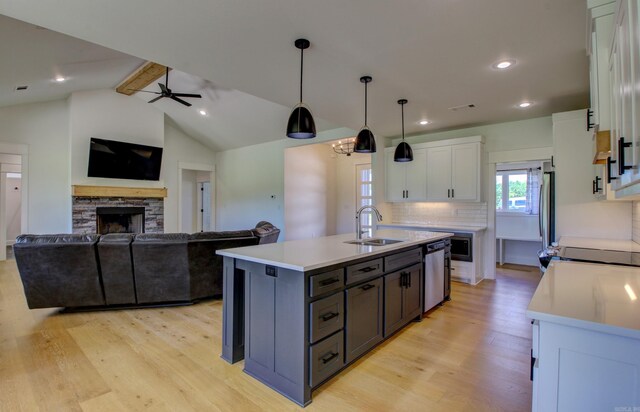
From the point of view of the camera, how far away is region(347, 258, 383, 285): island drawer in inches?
88.1

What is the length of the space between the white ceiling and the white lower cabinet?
2030mm

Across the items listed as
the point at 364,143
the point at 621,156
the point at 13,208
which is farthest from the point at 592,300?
the point at 13,208

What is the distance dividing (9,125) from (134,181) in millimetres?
2388

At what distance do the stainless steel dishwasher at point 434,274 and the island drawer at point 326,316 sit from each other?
60.2 inches

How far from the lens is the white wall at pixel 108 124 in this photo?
21.0 ft

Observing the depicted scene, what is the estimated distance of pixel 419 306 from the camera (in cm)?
324

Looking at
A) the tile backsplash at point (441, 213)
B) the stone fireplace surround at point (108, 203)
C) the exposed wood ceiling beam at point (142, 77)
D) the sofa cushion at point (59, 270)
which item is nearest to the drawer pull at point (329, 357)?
the sofa cushion at point (59, 270)

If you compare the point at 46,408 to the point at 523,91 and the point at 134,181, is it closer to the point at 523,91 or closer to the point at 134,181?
the point at 523,91

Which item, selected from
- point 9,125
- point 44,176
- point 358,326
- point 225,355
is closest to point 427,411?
point 358,326

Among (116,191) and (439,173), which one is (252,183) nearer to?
(116,191)

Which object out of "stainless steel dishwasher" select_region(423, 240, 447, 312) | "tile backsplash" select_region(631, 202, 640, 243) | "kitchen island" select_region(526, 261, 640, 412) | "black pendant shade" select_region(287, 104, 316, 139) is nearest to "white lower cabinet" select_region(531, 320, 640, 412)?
"kitchen island" select_region(526, 261, 640, 412)

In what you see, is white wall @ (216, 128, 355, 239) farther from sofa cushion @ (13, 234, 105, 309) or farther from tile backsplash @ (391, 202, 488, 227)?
sofa cushion @ (13, 234, 105, 309)

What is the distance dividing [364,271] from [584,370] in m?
1.45

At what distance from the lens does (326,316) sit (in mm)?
2029
